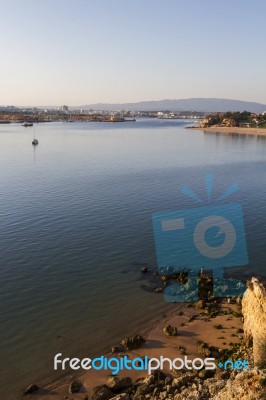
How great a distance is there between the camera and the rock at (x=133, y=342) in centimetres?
1819

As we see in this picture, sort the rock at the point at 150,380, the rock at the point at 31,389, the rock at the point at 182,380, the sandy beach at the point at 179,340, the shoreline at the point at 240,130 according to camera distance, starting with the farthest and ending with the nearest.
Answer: the shoreline at the point at 240,130
the sandy beach at the point at 179,340
the rock at the point at 31,389
the rock at the point at 150,380
the rock at the point at 182,380

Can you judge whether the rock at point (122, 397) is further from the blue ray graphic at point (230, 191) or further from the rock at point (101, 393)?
the blue ray graphic at point (230, 191)

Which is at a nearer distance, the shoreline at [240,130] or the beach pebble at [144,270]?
the beach pebble at [144,270]

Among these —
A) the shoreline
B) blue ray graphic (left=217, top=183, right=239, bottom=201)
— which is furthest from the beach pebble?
the shoreline

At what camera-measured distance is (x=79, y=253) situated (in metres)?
28.5

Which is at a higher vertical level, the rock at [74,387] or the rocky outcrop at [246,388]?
the rocky outcrop at [246,388]

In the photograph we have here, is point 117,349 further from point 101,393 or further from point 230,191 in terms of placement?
point 230,191

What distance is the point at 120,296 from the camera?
22859 mm

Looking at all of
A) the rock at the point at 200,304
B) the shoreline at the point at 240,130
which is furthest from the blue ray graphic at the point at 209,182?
the shoreline at the point at 240,130

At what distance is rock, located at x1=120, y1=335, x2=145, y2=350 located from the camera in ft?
59.7

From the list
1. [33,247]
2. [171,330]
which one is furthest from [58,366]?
[33,247]

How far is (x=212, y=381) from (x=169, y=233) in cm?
1978

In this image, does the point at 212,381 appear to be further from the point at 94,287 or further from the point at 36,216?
the point at 36,216

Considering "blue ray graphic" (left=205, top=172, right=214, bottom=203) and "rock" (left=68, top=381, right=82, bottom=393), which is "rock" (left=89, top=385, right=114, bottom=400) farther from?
"blue ray graphic" (left=205, top=172, right=214, bottom=203)
